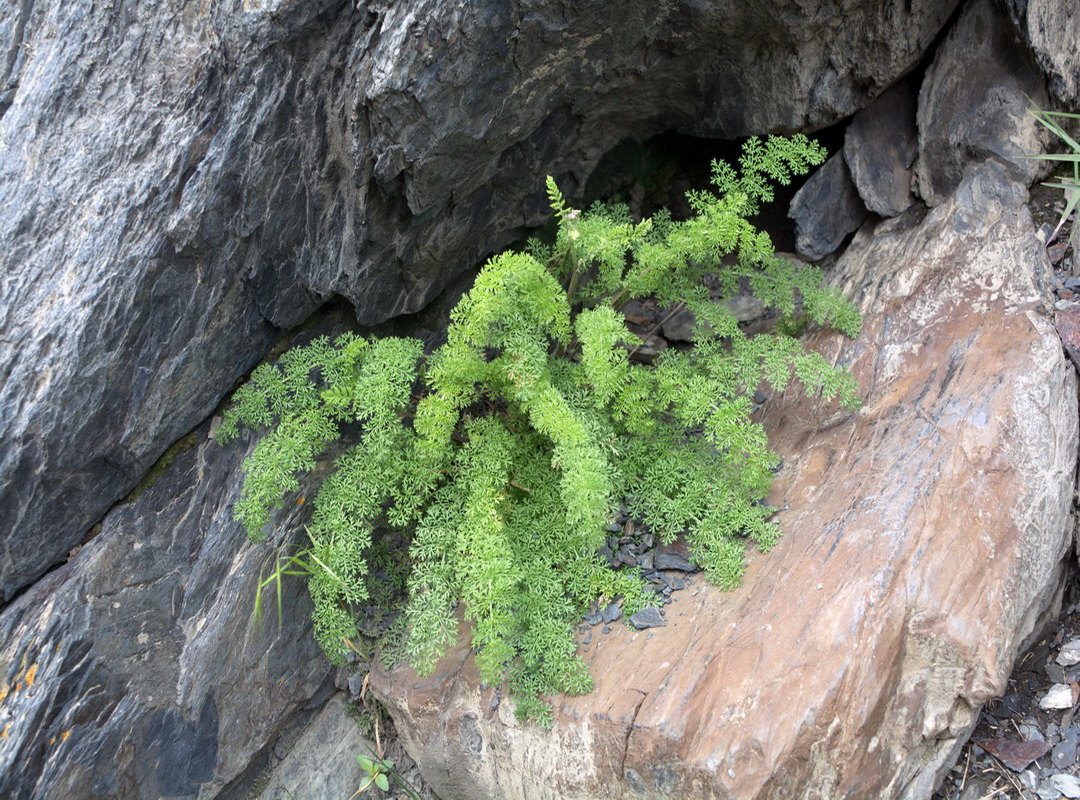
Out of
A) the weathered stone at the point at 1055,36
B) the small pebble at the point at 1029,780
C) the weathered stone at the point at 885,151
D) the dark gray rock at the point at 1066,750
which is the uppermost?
the weathered stone at the point at 1055,36

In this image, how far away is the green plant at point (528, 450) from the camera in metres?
3.31

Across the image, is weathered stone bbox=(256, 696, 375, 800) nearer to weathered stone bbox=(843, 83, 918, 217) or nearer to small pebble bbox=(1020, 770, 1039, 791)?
small pebble bbox=(1020, 770, 1039, 791)

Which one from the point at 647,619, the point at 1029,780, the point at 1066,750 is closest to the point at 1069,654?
the point at 1066,750

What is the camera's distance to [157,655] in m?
3.55

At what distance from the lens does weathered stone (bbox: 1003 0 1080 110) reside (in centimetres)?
376

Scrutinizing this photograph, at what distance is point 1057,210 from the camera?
3963 mm

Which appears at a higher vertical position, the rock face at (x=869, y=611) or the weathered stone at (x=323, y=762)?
the rock face at (x=869, y=611)

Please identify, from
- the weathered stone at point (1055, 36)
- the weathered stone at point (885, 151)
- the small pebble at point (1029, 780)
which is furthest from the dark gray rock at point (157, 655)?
the weathered stone at point (1055, 36)

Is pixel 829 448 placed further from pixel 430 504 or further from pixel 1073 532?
pixel 430 504

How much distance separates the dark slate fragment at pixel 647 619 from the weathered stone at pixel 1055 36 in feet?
10.6

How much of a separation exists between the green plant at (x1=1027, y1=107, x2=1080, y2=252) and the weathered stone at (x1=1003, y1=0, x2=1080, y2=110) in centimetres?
12

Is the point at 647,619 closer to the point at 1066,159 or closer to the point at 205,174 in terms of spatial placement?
the point at 205,174

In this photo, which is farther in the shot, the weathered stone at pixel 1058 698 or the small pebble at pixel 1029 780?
the weathered stone at pixel 1058 698

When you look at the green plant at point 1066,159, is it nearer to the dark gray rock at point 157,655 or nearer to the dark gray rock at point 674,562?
the dark gray rock at point 674,562
